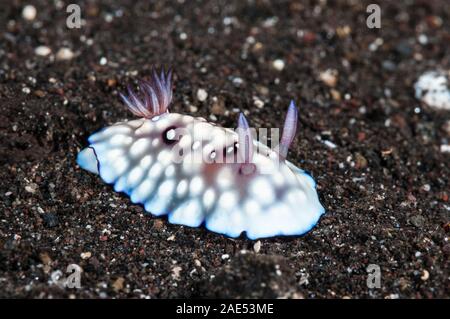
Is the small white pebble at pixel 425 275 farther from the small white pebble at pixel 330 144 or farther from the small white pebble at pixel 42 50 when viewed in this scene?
the small white pebble at pixel 42 50

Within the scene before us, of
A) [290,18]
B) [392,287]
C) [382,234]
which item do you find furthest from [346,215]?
[290,18]

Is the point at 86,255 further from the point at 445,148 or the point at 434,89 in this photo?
the point at 434,89

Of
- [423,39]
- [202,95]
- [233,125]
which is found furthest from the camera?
[423,39]

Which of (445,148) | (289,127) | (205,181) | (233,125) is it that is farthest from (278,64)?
(205,181)

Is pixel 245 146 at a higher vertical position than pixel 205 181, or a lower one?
higher

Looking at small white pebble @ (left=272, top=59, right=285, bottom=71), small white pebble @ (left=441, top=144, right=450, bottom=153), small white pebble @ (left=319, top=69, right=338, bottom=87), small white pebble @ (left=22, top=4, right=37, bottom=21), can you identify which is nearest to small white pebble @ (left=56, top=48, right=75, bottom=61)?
small white pebble @ (left=22, top=4, right=37, bottom=21)
